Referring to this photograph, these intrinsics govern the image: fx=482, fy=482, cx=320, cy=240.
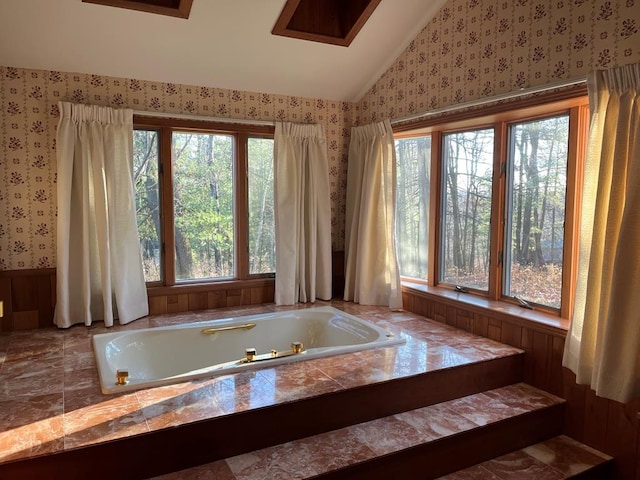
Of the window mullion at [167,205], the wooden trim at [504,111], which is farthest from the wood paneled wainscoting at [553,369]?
the window mullion at [167,205]

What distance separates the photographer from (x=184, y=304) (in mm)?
3660

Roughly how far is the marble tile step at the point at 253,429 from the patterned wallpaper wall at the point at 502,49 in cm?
162

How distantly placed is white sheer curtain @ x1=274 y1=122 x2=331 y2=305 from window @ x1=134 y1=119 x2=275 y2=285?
15cm

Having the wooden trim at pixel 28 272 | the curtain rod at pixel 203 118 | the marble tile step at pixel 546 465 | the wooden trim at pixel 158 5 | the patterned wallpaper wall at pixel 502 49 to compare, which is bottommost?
the marble tile step at pixel 546 465

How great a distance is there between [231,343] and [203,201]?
3.70 ft

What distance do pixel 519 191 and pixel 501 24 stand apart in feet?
3.30

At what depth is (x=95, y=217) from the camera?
127 inches

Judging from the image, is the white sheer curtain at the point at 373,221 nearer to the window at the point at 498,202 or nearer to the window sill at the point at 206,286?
the window at the point at 498,202

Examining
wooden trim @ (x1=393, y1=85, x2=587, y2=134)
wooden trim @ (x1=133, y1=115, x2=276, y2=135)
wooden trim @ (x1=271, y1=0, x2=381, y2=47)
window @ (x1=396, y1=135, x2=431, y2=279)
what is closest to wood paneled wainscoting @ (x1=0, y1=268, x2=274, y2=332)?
wooden trim @ (x1=133, y1=115, x2=276, y2=135)

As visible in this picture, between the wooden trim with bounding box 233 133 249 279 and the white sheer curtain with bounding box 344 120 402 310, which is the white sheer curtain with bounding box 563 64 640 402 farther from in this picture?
the wooden trim with bounding box 233 133 249 279

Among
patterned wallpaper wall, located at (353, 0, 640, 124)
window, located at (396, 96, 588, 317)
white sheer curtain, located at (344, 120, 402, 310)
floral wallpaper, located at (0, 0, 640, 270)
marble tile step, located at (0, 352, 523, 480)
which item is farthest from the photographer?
white sheer curtain, located at (344, 120, 402, 310)

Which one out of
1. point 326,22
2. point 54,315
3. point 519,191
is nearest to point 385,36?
point 326,22

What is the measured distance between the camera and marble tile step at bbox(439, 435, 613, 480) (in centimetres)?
217

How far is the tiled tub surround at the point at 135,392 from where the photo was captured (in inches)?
74.1
